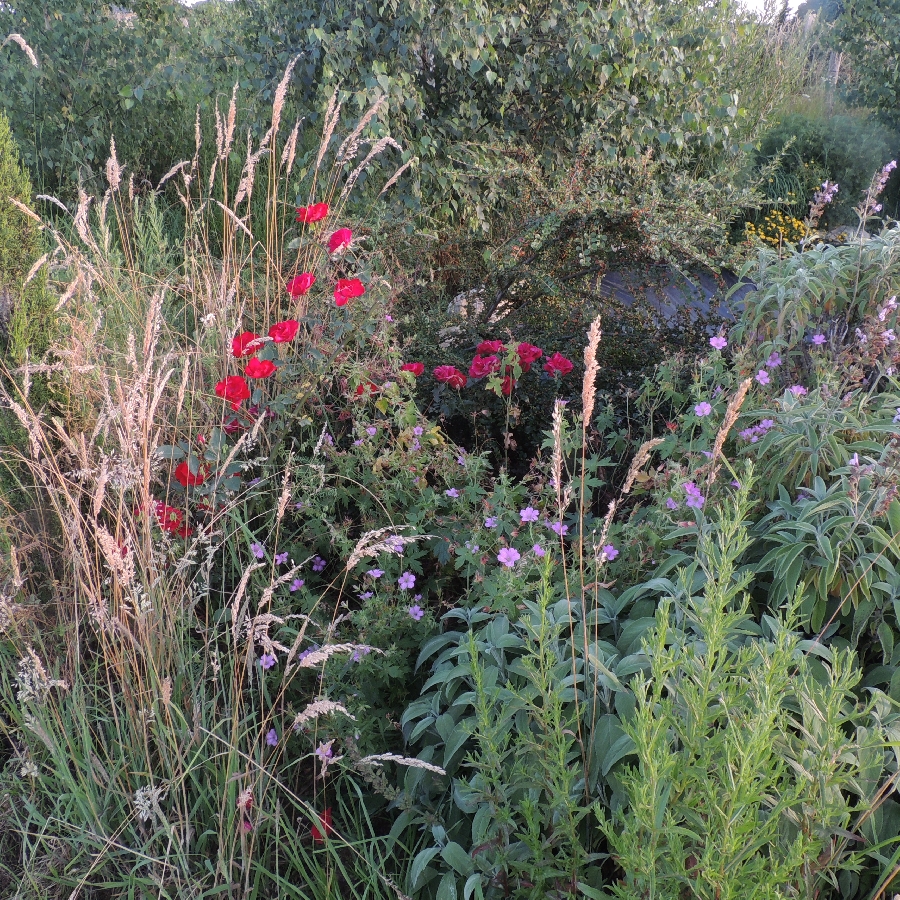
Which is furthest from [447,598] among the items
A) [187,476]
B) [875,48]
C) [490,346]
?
[875,48]

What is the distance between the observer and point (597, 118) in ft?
15.7

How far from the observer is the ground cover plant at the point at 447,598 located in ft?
4.15

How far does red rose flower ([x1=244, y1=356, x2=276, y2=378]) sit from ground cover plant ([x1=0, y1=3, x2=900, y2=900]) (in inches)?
0.9

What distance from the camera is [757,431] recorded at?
2.12 meters

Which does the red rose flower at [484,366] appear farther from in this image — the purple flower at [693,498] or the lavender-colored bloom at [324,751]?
the lavender-colored bloom at [324,751]

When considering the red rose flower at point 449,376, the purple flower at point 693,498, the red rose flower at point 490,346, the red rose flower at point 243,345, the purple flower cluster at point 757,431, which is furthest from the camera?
the red rose flower at point 490,346

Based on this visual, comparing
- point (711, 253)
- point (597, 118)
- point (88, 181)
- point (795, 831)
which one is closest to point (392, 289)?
point (711, 253)

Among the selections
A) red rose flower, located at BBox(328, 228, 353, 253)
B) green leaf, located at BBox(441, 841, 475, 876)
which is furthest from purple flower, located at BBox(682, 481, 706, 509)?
red rose flower, located at BBox(328, 228, 353, 253)

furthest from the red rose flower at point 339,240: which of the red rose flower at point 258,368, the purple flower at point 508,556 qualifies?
the purple flower at point 508,556

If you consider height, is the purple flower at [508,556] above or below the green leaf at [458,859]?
above

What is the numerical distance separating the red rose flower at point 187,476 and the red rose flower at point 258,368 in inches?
12.7

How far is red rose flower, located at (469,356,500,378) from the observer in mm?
2807

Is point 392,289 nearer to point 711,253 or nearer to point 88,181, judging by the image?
point 711,253

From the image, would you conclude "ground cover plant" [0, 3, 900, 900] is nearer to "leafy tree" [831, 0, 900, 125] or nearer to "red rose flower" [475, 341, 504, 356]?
"red rose flower" [475, 341, 504, 356]
